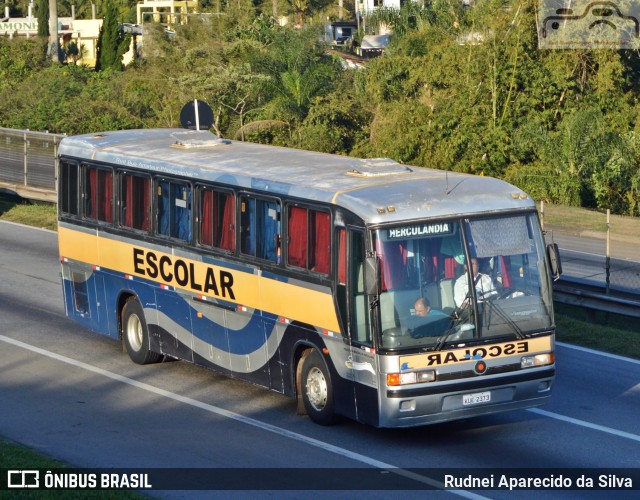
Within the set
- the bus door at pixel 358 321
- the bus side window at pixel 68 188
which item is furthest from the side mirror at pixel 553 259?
the bus side window at pixel 68 188

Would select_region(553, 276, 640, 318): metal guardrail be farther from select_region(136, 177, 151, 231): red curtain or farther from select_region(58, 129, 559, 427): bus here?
select_region(136, 177, 151, 231): red curtain

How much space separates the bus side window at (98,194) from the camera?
17.4 meters

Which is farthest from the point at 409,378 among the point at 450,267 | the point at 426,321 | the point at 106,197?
the point at 106,197

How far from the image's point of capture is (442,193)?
12.8 m

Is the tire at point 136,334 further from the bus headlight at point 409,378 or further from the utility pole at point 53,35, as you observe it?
the utility pole at point 53,35

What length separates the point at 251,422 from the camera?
Answer: 1372cm

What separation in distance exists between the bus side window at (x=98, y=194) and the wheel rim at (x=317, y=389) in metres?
5.14

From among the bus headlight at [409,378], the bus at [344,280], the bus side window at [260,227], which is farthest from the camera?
the bus side window at [260,227]

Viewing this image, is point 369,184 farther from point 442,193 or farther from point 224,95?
point 224,95

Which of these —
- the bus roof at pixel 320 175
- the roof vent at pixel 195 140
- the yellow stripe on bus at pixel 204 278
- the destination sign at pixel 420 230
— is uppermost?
the roof vent at pixel 195 140

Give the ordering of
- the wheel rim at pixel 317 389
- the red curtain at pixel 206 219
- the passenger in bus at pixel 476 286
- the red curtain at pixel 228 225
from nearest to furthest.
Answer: the passenger in bus at pixel 476 286 → the wheel rim at pixel 317 389 → the red curtain at pixel 228 225 → the red curtain at pixel 206 219

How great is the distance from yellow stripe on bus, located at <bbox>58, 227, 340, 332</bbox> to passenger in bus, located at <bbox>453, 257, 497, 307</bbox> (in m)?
1.35

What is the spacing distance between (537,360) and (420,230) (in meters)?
1.95

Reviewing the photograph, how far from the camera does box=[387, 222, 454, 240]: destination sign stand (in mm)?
12289
